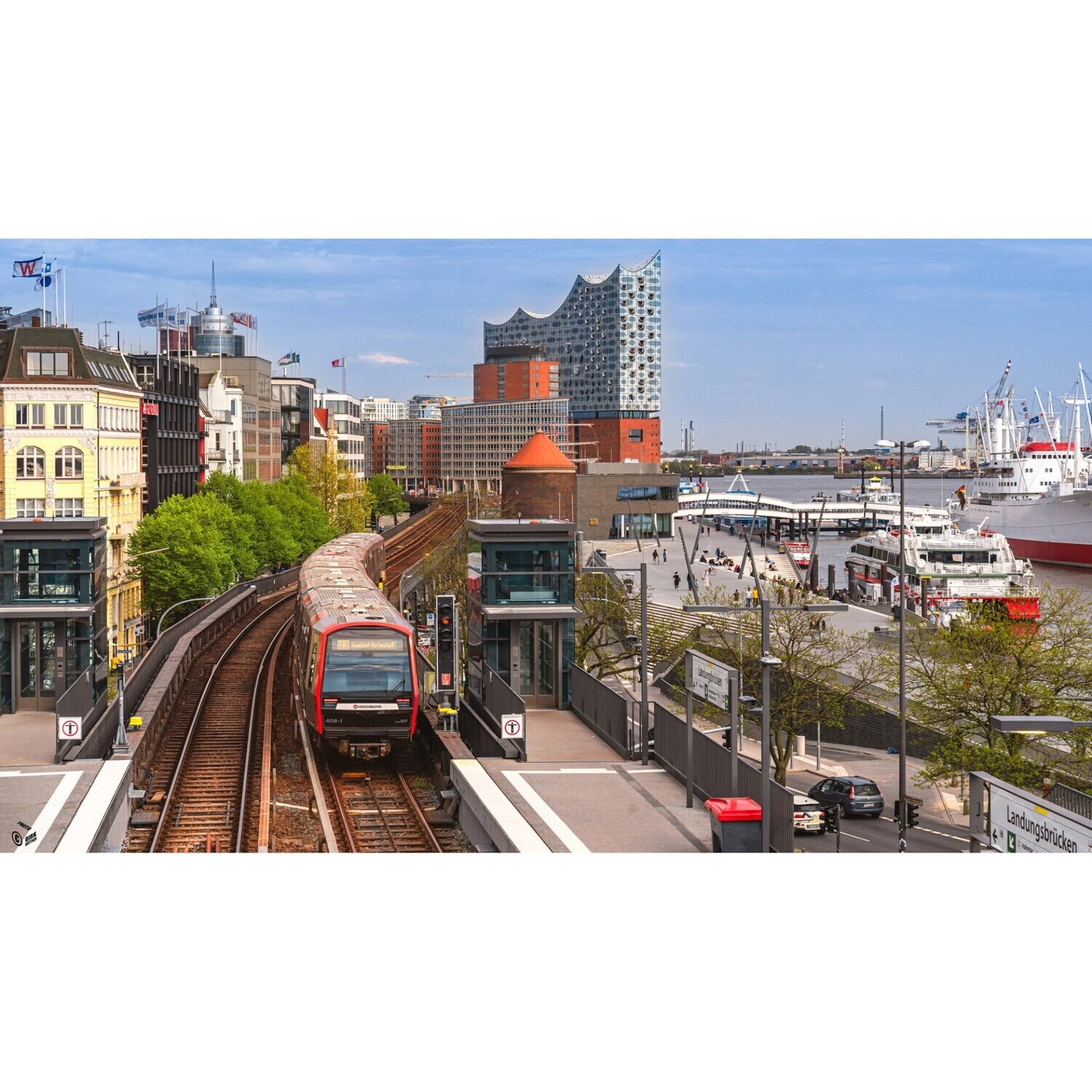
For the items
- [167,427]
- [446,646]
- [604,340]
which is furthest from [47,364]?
[604,340]

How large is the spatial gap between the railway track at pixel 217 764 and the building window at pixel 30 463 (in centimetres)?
1214

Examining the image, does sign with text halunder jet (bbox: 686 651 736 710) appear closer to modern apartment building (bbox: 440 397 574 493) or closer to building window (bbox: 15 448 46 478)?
building window (bbox: 15 448 46 478)

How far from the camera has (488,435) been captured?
255 ft

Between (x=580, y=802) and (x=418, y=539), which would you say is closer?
(x=580, y=802)

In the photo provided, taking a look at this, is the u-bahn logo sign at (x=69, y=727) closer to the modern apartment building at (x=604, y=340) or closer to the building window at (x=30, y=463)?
the building window at (x=30, y=463)

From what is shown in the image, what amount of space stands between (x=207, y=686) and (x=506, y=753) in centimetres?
1270

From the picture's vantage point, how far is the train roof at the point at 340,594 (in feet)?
70.3

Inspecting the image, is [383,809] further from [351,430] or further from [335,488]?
[351,430]

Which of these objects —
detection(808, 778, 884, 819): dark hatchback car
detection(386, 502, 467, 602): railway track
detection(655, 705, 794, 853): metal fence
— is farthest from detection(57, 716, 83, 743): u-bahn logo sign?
detection(386, 502, 467, 602): railway track

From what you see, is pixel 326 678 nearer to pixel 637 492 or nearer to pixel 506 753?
pixel 506 753

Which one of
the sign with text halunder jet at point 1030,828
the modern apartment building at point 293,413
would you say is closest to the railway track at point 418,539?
the modern apartment building at point 293,413

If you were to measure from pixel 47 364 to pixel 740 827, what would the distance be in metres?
36.9

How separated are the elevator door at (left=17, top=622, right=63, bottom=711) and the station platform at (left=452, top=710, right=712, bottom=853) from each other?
752 cm
